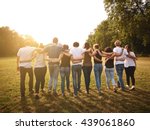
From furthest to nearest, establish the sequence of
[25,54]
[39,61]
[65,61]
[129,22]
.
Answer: [129,22] → [39,61] → [65,61] → [25,54]

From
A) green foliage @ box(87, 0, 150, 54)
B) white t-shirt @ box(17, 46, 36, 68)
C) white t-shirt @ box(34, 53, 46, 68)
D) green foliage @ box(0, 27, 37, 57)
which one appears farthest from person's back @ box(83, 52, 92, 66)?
green foliage @ box(0, 27, 37, 57)

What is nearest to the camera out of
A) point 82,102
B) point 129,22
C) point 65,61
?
point 82,102

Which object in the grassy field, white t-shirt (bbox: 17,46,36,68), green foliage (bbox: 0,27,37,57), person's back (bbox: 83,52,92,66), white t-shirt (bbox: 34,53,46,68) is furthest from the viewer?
green foliage (bbox: 0,27,37,57)

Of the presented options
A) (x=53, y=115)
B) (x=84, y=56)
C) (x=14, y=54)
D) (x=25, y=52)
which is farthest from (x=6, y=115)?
(x=14, y=54)

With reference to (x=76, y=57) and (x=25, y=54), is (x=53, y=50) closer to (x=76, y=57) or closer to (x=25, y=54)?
(x=76, y=57)

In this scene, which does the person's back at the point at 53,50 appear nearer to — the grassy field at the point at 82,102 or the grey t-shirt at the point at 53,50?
the grey t-shirt at the point at 53,50

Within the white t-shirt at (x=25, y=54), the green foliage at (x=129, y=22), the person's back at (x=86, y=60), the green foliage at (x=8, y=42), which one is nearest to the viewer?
the white t-shirt at (x=25, y=54)

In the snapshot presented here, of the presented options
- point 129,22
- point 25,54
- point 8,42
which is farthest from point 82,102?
point 8,42

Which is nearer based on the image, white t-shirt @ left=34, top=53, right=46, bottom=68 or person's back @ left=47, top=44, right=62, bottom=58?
person's back @ left=47, top=44, right=62, bottom=58

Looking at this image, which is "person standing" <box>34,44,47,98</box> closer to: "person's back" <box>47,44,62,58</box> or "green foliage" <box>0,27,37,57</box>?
"person's back" <box>47,44,62,58</box>

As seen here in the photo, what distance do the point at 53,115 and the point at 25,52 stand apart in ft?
10.2

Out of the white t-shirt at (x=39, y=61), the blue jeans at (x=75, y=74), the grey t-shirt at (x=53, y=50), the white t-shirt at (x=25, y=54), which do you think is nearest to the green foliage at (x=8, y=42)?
the white t-shirt at (x=39, y=61)

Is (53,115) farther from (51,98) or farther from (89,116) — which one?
(51,98)

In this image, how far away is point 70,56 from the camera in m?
10.4
